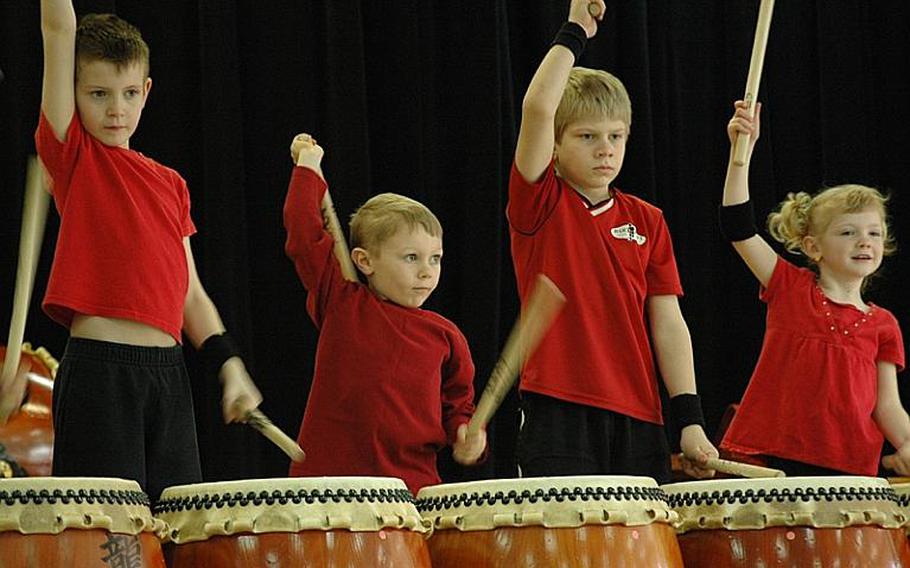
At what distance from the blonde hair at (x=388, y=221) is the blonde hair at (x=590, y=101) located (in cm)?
28

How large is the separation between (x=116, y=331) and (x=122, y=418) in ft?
0.44

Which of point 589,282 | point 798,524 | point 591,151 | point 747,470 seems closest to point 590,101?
point 591,151

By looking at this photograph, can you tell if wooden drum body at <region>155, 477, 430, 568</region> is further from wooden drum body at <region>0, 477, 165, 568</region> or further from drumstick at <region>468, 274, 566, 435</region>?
drumstick at <region>468, 274, 566, 435</region>

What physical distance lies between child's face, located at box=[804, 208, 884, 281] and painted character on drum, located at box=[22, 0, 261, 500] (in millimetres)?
1382

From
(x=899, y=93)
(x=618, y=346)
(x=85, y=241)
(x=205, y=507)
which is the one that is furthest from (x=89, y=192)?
(x=899, y=93)

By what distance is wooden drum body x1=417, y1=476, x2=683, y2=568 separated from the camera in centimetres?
175

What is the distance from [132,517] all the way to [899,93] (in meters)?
3.27

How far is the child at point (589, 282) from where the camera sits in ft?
8.29

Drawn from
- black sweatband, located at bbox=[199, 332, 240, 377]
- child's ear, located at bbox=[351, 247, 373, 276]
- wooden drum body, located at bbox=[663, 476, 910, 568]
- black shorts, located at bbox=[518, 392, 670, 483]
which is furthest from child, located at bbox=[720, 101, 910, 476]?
black sweatband, located at bbox=[199, 332, 240, 377]

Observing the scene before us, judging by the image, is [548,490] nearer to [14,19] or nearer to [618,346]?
[618,346]

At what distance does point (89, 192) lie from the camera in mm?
2289

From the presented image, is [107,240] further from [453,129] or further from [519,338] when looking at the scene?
[453,129]

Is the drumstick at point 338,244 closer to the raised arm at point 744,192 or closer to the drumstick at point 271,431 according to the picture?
the drumstick at point 271,431

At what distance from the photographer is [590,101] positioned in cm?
264
